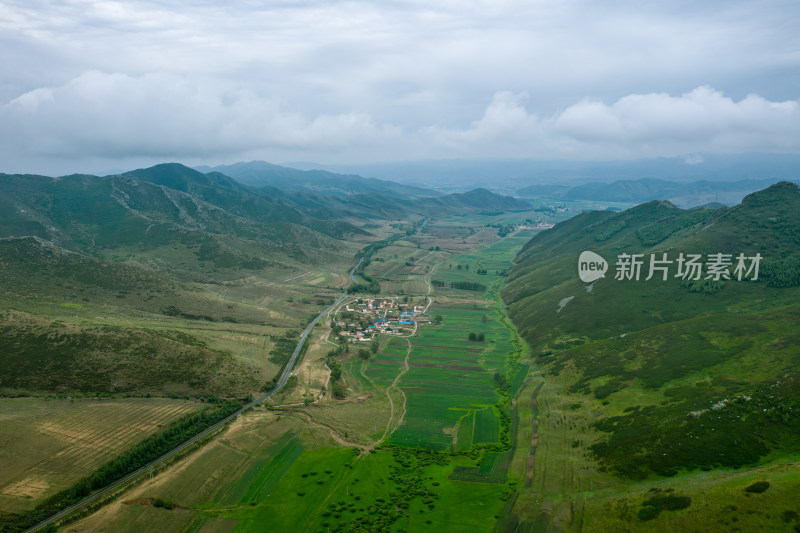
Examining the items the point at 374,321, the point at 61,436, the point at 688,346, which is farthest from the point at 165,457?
the point at 688,346

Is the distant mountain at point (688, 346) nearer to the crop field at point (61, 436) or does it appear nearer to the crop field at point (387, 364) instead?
the crop field at point (387, 364)

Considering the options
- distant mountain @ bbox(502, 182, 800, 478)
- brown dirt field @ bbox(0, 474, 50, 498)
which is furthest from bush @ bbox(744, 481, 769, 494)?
brown dirt field @ bbox(0, 474, 50, 498)

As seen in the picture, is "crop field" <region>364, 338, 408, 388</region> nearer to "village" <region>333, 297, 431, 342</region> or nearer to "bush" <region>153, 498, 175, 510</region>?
"village" <region>333, 297, 431, 342</region>

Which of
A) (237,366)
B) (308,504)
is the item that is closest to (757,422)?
(308,504)

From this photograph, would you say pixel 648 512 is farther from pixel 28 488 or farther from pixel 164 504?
pixel 28 488

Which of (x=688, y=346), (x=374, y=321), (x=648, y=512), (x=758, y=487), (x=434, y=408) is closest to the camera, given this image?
(x=758, y=487)

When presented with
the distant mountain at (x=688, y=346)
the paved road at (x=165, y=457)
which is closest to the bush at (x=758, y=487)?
the distant mountain at (x=688, y=346)

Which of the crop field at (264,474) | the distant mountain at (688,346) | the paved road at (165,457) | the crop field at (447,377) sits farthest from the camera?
the crop field at (447,377)
